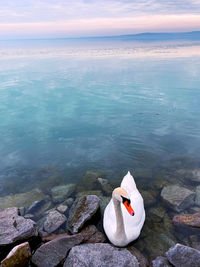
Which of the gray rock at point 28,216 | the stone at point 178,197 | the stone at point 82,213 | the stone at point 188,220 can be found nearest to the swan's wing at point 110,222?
the stone at point 82,213

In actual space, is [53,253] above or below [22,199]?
above

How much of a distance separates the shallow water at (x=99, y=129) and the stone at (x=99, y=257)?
367 cm

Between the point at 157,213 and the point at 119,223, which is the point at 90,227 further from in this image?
the point at 157,213

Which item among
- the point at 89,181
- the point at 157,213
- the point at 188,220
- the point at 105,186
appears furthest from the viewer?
the point at 89,181

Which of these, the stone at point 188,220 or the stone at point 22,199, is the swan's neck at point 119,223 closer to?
the stone at point 188,220

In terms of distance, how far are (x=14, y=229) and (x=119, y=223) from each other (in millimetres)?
3212

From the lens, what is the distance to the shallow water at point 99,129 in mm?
12242

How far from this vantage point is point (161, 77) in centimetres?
3462

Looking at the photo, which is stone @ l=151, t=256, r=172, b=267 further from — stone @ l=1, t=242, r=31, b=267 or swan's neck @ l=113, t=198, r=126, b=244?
stone @ l=1, t=242, r=31, b=267

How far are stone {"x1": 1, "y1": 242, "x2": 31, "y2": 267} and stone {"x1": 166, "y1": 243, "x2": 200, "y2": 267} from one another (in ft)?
12.4

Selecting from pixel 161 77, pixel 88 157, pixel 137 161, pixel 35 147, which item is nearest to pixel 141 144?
A: pixel 137 161

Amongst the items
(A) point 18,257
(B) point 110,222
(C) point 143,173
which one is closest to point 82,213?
(B) point 110,222

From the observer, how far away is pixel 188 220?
310 inches

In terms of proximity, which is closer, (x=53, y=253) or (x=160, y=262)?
(x=160, y=262)
